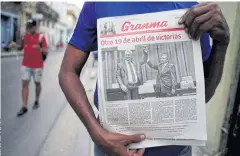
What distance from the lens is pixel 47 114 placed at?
535 cm

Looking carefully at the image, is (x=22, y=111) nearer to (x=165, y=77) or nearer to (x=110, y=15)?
(x=110, y=15)

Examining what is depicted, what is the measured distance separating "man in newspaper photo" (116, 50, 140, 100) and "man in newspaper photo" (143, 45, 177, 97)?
2.4 inches

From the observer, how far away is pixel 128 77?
1.06 m

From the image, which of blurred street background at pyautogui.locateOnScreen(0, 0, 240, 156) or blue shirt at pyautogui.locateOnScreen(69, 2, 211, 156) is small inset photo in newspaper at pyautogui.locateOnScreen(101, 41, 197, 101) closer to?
blue shirt at pyautogui.locateOnScreen(69, 2, 211, 156)

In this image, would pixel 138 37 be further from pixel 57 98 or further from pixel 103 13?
pixel 57 98

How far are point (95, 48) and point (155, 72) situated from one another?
343mm

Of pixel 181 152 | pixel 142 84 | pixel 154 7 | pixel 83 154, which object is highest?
pixel 154 7

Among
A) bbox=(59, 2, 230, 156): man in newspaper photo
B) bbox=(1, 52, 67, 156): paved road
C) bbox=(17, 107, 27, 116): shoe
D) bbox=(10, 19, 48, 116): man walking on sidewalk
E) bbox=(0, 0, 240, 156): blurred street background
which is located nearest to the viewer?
bbox=(59, 2, 230, 156): man in newspaper photo

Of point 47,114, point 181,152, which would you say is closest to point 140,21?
point 181,152

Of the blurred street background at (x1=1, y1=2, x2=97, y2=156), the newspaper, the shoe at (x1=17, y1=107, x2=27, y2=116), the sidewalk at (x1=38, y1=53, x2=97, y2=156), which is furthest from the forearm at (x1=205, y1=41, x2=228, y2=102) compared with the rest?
the shoe at (x1=17, y1=107, x2=27, y2=116)

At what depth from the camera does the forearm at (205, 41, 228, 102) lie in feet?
3.76

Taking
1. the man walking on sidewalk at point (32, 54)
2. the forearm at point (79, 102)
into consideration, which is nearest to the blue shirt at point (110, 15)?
the forearm at point (79, 102)

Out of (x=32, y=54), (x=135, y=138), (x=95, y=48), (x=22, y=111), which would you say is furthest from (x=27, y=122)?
(x=135, y=138)

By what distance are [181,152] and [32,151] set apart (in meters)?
2.77
